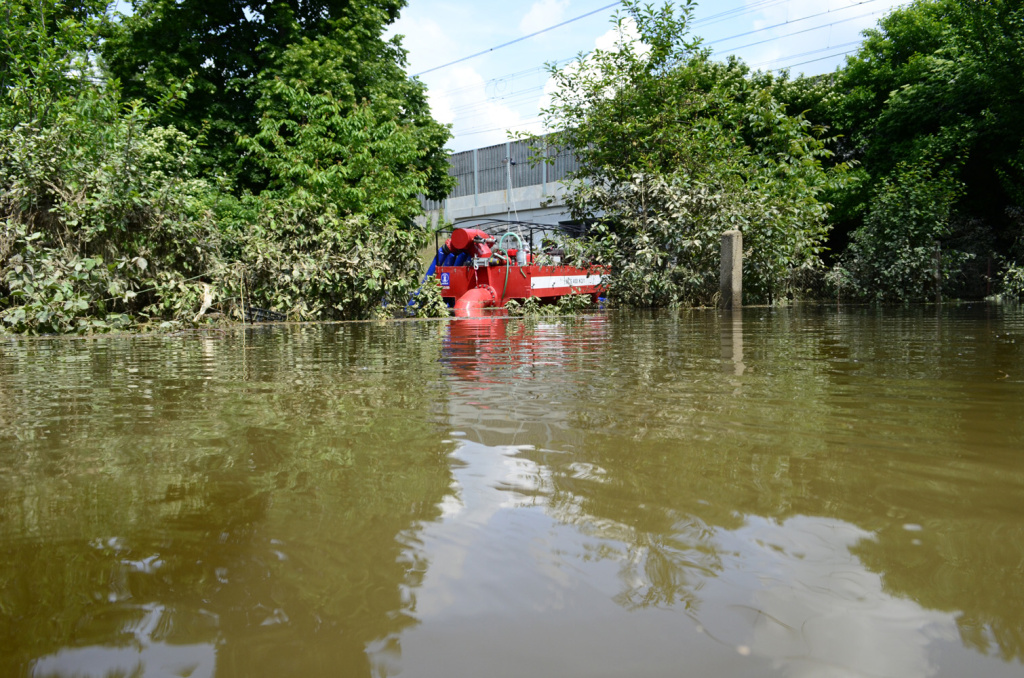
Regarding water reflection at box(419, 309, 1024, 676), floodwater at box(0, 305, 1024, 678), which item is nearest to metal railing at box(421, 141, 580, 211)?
water reflection at box(419, 309, 1024, 676)

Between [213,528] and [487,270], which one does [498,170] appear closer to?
[487,270]

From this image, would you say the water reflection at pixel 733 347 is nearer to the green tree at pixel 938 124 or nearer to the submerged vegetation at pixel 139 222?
the submerged vegetation at pixel 139 222

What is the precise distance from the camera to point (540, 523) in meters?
1.46

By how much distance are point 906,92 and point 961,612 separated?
2778 cm

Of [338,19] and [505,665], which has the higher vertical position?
[338,19]

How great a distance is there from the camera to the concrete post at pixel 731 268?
38.6ft

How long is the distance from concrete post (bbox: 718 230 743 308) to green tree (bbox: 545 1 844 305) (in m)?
0.40

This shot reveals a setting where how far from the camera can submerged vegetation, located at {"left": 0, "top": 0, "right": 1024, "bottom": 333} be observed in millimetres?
9188

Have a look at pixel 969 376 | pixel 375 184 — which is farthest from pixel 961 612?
pixel 375 184

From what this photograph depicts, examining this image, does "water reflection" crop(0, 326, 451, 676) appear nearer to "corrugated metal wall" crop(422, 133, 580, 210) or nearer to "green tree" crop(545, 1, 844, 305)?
"green tree" crop(545, 1, 844, 305)

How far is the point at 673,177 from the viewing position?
12.3 meters

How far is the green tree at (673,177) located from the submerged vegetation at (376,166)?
0.05 meters

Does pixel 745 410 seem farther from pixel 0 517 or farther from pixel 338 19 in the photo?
pixel 338 19

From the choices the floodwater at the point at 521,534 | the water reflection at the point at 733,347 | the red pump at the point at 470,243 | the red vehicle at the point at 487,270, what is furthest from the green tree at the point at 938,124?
the floodwater at the point at 521,534
